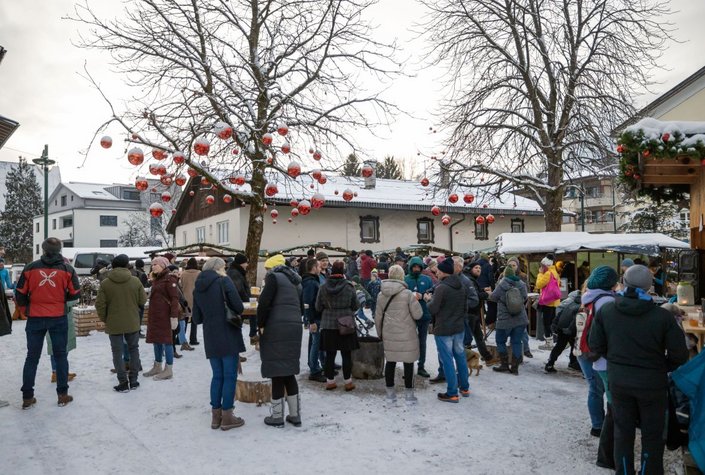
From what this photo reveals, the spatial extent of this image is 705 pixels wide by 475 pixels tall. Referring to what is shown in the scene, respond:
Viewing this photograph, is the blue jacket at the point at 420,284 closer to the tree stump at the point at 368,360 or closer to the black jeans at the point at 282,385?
the tree stump at the point at 368,360

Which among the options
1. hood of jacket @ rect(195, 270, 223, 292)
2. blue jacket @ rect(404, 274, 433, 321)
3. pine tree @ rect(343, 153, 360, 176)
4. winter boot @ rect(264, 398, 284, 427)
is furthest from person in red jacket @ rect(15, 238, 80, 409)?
pine tree @ rect(343, 153, 360, 176)

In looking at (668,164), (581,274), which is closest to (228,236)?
(581,274)

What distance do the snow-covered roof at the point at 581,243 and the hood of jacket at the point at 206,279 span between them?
11089mm

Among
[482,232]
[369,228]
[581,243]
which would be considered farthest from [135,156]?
[482,232]

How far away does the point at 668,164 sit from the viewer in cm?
593

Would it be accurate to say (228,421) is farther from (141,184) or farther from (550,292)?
(550,292)

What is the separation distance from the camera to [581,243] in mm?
14578

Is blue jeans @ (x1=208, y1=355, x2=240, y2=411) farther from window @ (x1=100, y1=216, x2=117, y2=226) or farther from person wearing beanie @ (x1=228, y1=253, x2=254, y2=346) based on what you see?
window @ (x1=100, y1=216, x2=117, y2=226)

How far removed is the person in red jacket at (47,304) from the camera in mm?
6379

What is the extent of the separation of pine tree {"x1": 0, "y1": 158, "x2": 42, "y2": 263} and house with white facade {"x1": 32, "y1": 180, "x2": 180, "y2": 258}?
895mm

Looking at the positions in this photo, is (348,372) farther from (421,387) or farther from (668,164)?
(668,164)

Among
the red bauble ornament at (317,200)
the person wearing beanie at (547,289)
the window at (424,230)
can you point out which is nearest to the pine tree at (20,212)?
the window at (424,230)

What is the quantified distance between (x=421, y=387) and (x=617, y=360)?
404 centimetres

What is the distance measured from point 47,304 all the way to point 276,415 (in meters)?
3.30
